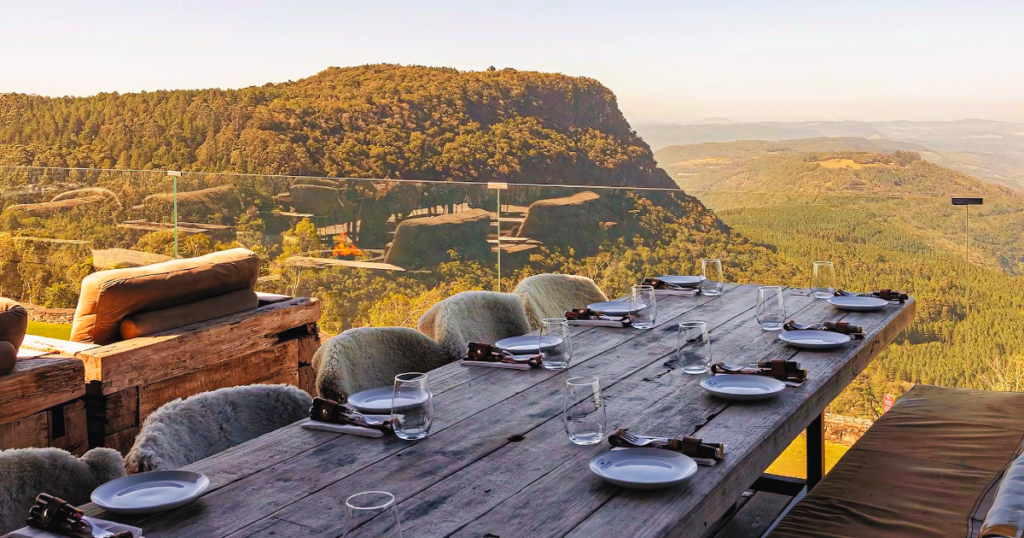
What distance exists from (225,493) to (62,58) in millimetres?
20108

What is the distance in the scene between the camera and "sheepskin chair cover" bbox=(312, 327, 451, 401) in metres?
2.01

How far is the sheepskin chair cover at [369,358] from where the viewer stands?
2010mm

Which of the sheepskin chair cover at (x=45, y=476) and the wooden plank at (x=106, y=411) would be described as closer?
the sheepskin chair cover at (x=45, y=476)

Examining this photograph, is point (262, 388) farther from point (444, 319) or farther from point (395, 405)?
point (444, 319)

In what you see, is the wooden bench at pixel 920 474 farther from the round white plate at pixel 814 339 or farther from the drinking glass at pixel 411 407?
the drinking glass at pixel 411 407

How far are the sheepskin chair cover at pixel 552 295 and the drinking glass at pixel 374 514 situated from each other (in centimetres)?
225

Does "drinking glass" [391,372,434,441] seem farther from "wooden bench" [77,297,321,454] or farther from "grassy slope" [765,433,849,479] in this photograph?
"grassy slope" [765,433,849,479]

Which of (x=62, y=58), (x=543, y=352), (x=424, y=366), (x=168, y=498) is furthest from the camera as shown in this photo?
(x=62, y=58)

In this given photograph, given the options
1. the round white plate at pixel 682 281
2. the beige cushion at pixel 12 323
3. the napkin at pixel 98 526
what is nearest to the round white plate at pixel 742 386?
the napkin at pixel 98 526

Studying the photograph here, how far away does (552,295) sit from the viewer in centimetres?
330

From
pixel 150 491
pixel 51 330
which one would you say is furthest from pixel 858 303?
pixel 51 330

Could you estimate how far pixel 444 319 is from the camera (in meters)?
2.56

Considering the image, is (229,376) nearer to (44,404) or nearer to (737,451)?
(44,404)

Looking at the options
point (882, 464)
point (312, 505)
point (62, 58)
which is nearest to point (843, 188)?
point (62, 58)
